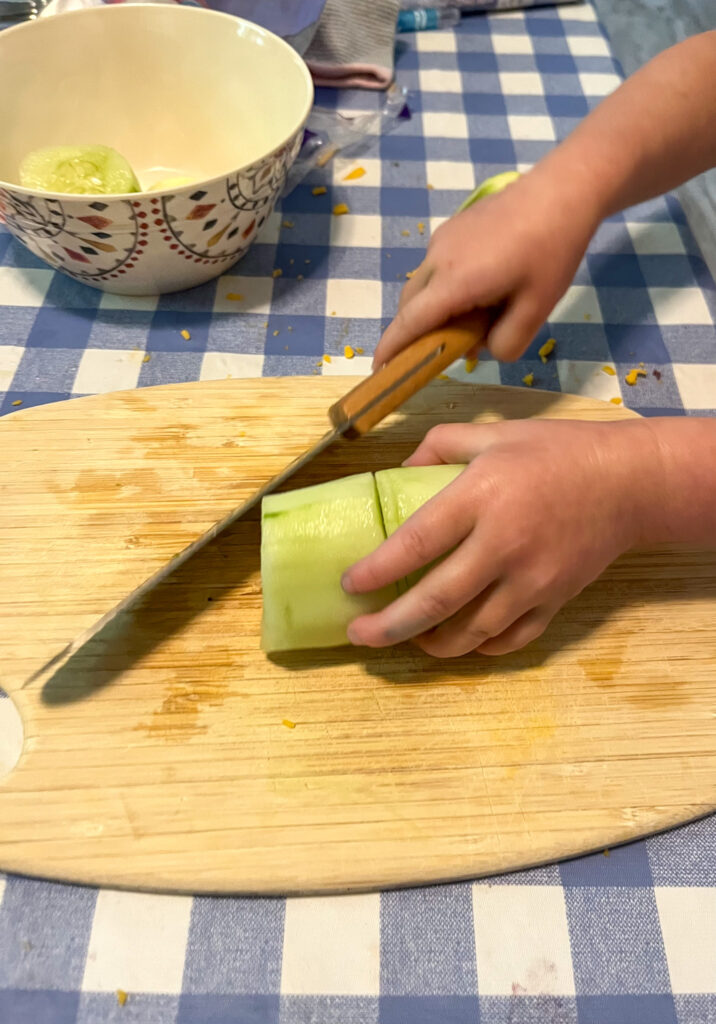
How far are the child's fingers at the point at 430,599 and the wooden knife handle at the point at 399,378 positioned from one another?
255mm

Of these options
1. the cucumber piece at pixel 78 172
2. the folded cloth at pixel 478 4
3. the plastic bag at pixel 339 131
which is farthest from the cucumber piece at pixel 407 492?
the folded cloth at pixel 478 4

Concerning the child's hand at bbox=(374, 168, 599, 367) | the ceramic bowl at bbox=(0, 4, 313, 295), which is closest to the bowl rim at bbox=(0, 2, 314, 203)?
the ceramic bowl at bbox=(0, 4, 313, 295)

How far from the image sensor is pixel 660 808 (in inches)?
42.8

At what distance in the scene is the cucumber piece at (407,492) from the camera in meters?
1.13

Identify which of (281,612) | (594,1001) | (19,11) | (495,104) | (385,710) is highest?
(19,11)

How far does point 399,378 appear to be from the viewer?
3.86 ft

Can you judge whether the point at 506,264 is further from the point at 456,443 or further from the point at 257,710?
the point at 257,710

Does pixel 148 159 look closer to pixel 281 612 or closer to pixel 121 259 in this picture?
pixel 121 259

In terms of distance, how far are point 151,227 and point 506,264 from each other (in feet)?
2.35

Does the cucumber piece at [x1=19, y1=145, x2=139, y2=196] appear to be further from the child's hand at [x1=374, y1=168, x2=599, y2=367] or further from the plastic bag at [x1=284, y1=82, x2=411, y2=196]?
the child's hand at [x1=374, y1=168, x2=599, y2=367]

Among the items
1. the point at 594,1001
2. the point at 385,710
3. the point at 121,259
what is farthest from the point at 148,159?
the point at 594,1001

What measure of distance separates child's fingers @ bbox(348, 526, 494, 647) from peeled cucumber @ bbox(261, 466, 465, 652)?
0.07m

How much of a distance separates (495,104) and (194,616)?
77.5 inches

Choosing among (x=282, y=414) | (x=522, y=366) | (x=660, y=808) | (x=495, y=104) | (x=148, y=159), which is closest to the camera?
(x=660, y=808)
